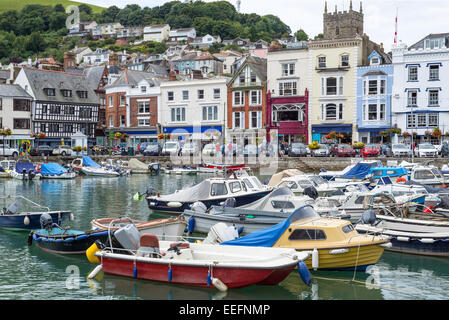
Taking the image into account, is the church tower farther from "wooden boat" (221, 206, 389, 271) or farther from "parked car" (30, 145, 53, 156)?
"wooden boat" (221, 206, 389, 271)

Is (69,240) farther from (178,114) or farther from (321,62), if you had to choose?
(178,114)

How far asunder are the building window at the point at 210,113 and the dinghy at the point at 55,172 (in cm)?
2479

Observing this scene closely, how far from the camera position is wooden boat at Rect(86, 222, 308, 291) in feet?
48.6

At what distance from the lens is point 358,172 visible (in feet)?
137

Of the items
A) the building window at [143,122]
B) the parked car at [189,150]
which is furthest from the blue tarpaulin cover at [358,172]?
the building window at [143,122]

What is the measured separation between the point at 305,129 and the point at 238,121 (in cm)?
985

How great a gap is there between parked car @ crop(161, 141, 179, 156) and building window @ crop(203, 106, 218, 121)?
799 cm

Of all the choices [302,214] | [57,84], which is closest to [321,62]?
[57,84]

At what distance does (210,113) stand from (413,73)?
1103 inches

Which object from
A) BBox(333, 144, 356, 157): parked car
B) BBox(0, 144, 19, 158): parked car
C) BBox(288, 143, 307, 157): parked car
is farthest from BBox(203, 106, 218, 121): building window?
BBox(0, 144, 19, 158): parked car

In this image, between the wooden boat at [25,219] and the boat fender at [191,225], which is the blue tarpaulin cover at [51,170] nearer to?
the wooden boat at [25,219]

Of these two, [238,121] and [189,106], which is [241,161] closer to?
[238,121]

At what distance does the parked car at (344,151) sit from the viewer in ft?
185

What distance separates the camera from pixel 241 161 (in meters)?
59.9
